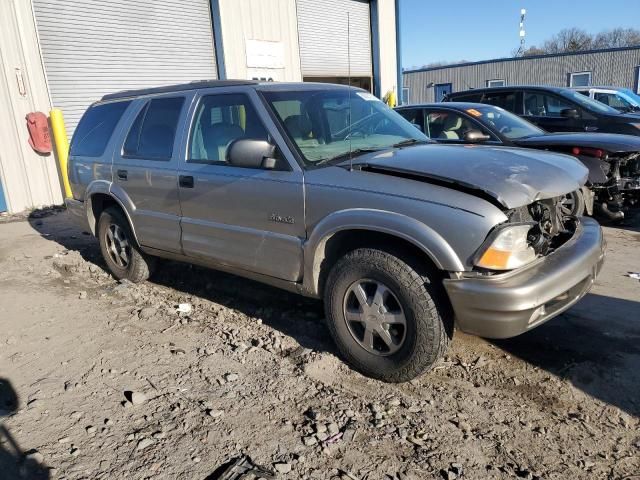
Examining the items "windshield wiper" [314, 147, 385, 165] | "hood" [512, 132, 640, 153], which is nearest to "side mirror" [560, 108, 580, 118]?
"hood" [512, 132, 640, 153]

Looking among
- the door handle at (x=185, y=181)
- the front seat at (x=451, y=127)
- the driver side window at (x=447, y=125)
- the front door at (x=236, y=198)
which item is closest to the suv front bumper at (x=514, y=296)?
the front door at (x=236, y=198)

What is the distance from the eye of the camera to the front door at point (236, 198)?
→ 358 cm

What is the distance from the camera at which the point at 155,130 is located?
15.4 feet

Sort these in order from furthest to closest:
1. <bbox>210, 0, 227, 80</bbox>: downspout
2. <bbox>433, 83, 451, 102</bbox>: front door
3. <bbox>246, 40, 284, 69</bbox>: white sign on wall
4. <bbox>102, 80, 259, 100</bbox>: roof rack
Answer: <bbox>433, 83, 451, 102</bbox>: front door
<bbox>246, 40, 284, 69</bbox>: white sign on wall
<bbox>210, 0, 227, 80</bbox>: downspout
<bbox>102, 80, 259, 100</bbox>: roof rack

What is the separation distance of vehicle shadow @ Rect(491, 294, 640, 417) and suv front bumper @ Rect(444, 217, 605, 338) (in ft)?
1.83

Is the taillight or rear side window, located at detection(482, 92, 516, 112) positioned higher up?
rear side window, located at detection(482, 92, 516, 112)

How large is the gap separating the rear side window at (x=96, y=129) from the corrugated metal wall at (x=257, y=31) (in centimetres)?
726

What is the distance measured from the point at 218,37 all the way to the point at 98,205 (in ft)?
25.9

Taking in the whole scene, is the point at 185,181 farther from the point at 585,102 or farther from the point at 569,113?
the point at 585,102

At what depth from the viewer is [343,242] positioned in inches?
135

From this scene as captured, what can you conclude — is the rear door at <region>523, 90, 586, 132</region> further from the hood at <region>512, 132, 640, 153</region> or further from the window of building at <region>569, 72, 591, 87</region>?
the window of building at <region>569, 72, 591, 87</region>

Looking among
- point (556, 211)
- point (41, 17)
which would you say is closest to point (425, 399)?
point (556, 211)

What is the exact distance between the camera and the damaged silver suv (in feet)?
9.35

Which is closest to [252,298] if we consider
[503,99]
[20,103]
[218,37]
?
[503,99]
